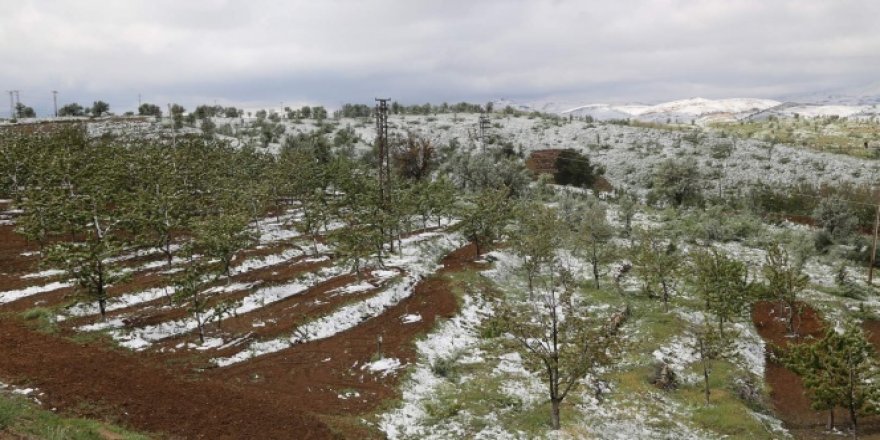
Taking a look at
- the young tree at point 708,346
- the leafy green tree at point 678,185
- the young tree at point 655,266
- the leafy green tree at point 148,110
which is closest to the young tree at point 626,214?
the leafy green tree at point 678,185

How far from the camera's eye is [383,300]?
38.4m

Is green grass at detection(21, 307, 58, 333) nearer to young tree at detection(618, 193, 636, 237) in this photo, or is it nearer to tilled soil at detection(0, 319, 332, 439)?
tilled soil at detection(0, 319, 332, 439)

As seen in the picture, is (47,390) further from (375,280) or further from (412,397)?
(375,280)

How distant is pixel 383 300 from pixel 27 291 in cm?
2304

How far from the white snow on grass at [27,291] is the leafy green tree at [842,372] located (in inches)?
1674

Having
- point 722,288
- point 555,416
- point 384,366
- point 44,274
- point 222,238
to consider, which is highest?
point 222,238

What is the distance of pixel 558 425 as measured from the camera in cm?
2361

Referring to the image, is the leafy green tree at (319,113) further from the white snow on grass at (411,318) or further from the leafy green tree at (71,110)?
the white snow on grass at (411,318)

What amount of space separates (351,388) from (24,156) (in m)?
49.4

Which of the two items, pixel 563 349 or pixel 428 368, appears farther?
pixel 428 368

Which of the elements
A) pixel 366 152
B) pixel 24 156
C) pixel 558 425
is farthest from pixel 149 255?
pixel 366 152

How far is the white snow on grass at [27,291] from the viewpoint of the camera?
108ft

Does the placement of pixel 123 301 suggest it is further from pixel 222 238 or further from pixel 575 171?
pixel 575 171

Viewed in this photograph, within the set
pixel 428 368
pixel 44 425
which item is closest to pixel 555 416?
pixel 428 368
